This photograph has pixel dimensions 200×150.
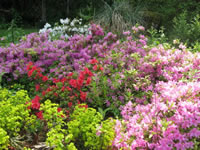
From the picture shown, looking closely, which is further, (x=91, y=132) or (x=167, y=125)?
(x=91, y=132)

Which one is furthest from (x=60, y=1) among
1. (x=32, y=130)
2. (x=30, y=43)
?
(x=32, y=130)

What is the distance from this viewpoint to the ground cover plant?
7.11ft

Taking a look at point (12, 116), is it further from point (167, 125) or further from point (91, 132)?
point (167, 125)

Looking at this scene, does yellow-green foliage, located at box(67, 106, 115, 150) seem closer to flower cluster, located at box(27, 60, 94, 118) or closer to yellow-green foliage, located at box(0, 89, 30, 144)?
yellow-green foliage, located at box(0, 89, 30, 144)

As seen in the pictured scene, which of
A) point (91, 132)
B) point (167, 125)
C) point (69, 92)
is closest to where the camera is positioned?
point (167, 125)

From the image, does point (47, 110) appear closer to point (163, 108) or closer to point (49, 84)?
point (163, 108)

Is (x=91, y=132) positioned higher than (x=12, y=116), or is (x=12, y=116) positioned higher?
(x=12, y=116)

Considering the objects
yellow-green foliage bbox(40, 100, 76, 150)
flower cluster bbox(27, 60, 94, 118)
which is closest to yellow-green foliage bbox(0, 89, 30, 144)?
yellow-green foliage bbox(40, 100, 76, 150)

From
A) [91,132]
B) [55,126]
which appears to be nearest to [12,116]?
[55,126]

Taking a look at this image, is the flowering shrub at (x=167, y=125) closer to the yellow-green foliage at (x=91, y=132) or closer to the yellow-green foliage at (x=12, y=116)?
the yellow-green foliage at (x=91, y=132)

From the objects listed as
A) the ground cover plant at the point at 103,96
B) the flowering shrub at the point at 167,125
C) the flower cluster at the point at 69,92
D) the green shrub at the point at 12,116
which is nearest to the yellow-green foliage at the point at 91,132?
the ground cover plant at the point at 103,96

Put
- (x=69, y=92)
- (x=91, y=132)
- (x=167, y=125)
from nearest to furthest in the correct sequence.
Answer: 1. (x=167, y=125)
2. (x=91, y=132)
3. (x=69, y=92)

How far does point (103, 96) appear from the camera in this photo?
3.36 m

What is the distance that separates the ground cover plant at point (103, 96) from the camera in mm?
2168
